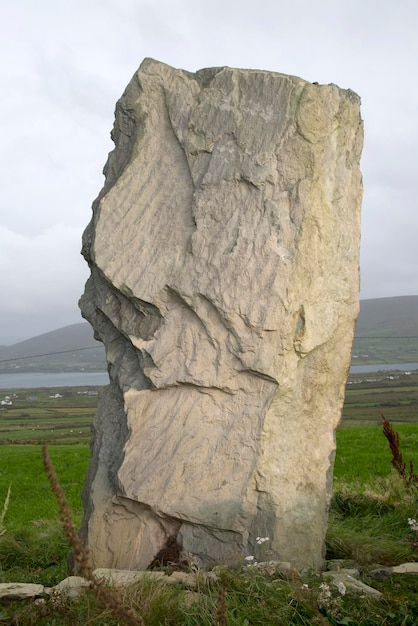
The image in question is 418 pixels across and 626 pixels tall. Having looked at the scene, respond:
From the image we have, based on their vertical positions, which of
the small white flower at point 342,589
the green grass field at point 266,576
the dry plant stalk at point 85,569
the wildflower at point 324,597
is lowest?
the green grass field at point 266,576

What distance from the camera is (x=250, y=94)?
7.02 metres

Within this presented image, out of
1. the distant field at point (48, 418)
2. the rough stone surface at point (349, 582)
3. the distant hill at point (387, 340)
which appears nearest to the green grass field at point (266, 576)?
the rough stone surface at point (349, 582)

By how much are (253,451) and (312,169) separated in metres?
3.01

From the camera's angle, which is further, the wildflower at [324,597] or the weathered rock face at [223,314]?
the weathered rock face at [223,314]

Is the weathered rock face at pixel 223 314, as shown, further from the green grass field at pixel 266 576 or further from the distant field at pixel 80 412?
the distant field at pixel 80 412

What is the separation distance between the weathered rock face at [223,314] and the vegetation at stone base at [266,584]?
73 centimetres

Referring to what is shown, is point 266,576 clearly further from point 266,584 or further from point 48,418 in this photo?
point 48,418

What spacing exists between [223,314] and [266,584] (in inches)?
102

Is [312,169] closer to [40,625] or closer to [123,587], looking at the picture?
[123,587]

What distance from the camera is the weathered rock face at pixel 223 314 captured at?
6.71 m

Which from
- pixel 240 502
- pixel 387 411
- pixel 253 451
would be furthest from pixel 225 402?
pixel 387 411

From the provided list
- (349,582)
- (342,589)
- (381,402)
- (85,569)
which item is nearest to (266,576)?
(349,582)

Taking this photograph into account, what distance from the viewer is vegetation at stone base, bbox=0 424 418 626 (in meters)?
5.34

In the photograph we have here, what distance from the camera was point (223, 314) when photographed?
670 centimetres
